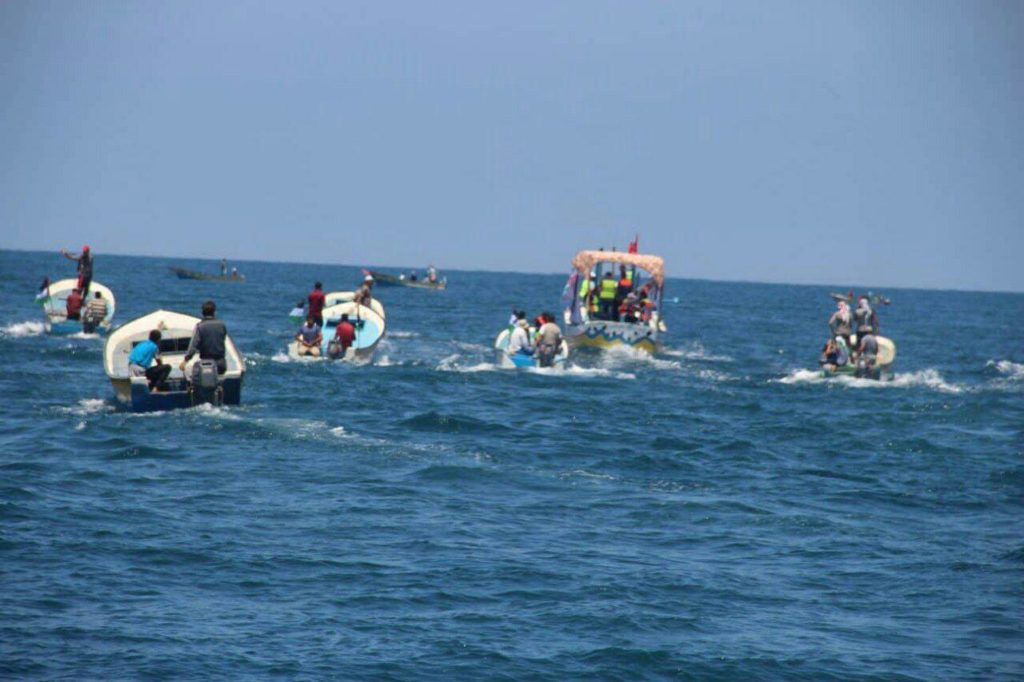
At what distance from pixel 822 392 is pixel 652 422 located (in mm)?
8859

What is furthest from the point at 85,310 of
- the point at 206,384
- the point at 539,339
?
the point at 206,384

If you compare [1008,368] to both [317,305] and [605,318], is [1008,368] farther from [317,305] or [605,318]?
[317,305]

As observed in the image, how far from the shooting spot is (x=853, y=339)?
36781 mm

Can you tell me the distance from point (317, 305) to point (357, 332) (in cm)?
164

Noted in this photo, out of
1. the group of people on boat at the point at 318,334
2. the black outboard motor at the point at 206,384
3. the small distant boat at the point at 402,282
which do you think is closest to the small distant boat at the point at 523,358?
the group of people on boat at the point at 318,334

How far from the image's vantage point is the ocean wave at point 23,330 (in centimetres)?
3944

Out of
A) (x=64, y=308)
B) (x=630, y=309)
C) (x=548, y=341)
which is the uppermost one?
(x=630, y=309)

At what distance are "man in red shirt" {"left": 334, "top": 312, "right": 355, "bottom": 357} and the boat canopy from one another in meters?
11.2

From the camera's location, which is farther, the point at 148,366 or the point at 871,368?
the point at 871,368

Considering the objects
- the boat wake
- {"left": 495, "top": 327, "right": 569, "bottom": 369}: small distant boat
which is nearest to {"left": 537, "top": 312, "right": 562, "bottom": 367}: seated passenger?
{"left": 495, "top": 327, "right": 569, "bottom": 369}: small distant boat

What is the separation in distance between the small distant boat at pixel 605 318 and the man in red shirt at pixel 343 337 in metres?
9.04

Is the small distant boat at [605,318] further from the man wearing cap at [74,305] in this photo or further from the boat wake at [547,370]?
the man wearing cap at [74,305]

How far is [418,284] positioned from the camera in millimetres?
118375

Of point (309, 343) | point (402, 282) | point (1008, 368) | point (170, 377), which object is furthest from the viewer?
point (402, 282)
